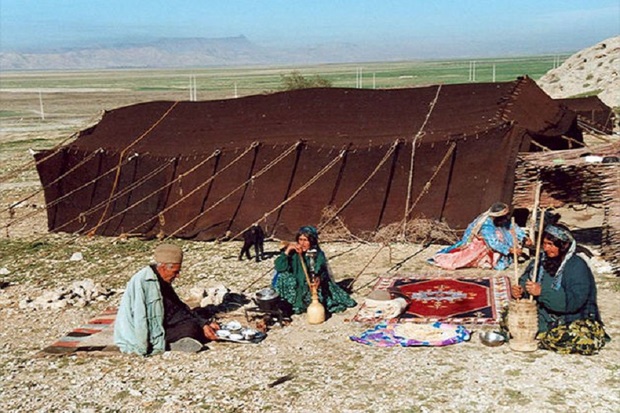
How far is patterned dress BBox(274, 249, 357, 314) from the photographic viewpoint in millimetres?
7465

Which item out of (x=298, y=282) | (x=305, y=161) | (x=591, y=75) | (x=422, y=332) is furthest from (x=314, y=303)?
(x=591, y=75)

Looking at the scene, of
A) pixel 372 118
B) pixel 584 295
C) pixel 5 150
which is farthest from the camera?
pixel 5 150

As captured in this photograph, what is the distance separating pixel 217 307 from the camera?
7.93 meters

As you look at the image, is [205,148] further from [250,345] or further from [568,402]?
[568,402]

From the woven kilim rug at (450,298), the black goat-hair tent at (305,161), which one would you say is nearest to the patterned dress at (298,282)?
the woven kilim rug at (450,298)

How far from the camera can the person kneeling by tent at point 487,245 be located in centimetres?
895

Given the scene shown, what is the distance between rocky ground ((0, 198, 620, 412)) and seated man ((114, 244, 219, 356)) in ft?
0.44

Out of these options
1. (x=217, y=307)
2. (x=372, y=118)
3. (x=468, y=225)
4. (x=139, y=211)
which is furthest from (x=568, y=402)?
(x=139, y=211)

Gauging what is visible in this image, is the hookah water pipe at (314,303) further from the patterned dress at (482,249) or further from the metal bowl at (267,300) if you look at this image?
the patterned dress at (482,249)

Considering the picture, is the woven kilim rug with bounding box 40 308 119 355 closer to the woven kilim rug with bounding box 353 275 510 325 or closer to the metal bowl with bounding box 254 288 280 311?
the metal bowl with bounding box 254 288 280 311

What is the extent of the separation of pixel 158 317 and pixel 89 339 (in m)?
0.93

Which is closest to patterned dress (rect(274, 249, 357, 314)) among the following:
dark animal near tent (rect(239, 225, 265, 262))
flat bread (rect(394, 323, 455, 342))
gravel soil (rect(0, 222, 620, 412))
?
gravel soil (rect(0, 222, 620, 412))

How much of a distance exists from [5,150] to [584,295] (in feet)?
69.0

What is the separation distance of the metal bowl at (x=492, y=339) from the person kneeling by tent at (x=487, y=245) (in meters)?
2.56
